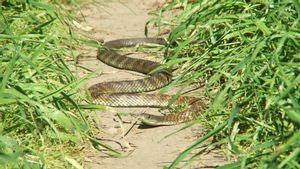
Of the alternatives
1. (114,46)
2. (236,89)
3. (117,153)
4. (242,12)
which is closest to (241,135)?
(236,89)

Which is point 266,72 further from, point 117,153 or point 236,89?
point 117,153

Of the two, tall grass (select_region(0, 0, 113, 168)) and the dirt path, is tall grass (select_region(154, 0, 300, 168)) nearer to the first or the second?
the dirt path

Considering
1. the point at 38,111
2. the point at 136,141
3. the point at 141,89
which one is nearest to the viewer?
the point at 38,111

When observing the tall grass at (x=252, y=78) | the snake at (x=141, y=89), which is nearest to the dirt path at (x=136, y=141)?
the snake at (x=141, y=89)

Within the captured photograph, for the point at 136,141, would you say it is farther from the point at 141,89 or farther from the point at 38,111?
the point at 141,89

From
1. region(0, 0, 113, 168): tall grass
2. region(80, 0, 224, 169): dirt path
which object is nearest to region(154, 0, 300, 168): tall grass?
region(80, 0, 224, 169): dirt path

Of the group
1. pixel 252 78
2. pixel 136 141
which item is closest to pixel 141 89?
pixel 136 141

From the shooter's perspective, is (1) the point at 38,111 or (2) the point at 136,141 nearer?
(1) the point at 38,111

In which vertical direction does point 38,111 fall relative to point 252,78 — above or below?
below
